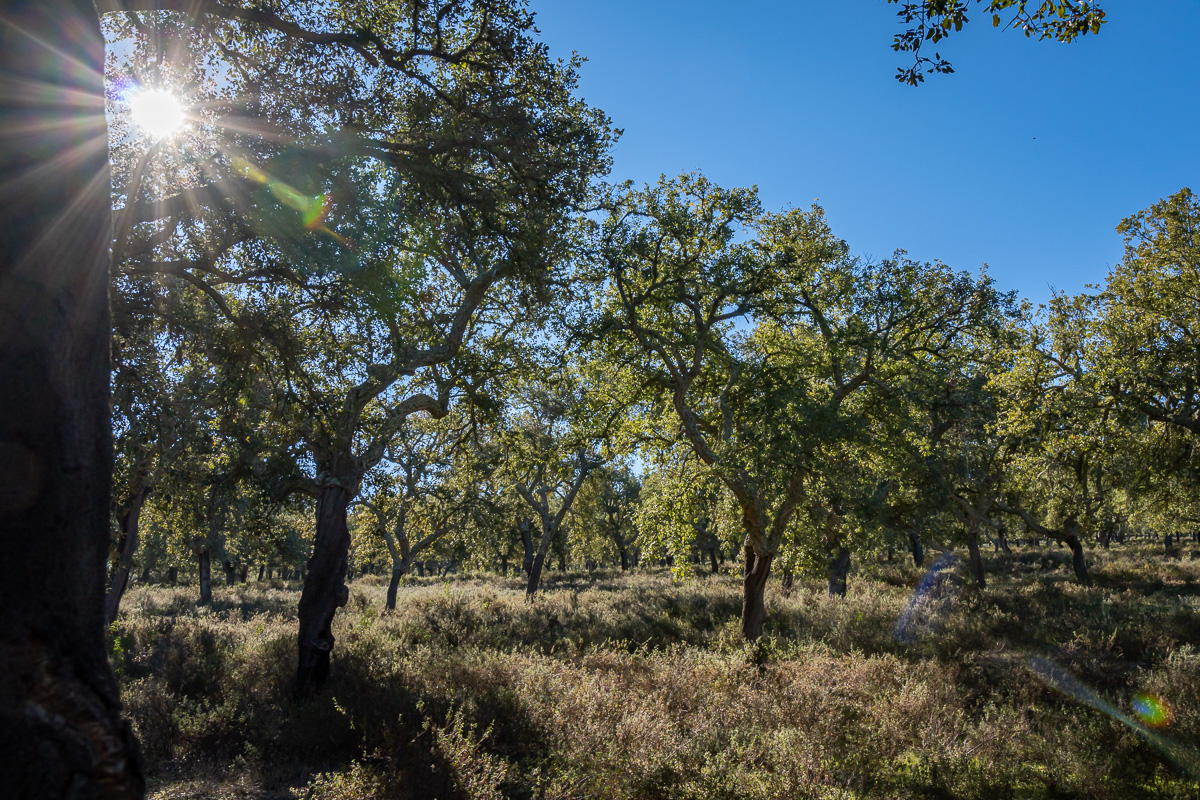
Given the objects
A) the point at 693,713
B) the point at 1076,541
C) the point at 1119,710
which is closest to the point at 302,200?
the point at 693,713

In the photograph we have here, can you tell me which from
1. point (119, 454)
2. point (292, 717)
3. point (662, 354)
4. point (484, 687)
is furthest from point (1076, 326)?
point (119, 454)

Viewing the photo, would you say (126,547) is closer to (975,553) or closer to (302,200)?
(302,200)

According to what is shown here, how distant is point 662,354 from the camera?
40.8 ft

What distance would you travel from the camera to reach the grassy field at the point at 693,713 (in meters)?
6.03

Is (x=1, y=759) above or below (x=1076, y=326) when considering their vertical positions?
below

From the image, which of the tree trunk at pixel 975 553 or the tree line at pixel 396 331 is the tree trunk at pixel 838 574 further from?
the tree trunk at pixel 975 553

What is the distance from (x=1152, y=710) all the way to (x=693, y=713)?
653cm

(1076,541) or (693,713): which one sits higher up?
(1076,541)

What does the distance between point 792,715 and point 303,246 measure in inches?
337

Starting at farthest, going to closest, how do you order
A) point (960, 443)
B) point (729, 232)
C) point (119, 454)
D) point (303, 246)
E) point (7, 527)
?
point (960, 443)
point (729, 232)
point (119, 454)
point (303, 246)
point (7, 527)

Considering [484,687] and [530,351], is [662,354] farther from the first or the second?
[484,687]

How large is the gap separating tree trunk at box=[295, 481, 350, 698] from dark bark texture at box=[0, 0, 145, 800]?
7.53 m

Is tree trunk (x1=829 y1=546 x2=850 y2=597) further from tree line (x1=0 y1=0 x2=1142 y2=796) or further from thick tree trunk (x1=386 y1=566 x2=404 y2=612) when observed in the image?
thick tree trunk (x1=386 y1=566 x2=404 y2=612)

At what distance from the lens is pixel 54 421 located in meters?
2.48
